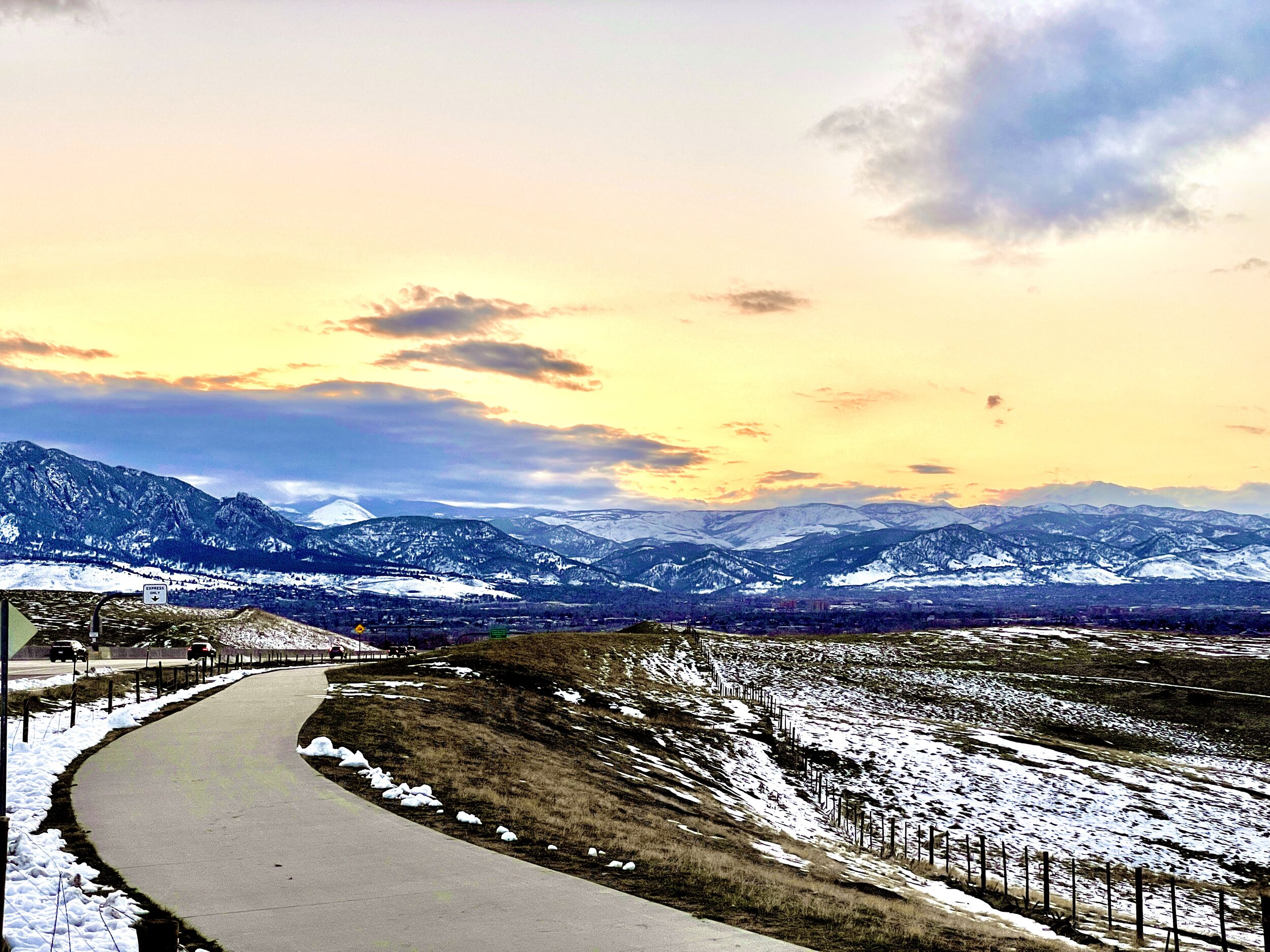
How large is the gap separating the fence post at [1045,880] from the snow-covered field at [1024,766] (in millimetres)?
1826

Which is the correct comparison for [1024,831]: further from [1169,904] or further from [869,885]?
[869,885]

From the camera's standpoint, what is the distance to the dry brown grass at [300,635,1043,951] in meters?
17.1

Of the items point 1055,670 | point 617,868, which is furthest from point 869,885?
point 1055,670

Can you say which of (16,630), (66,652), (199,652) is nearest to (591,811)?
(16,630)

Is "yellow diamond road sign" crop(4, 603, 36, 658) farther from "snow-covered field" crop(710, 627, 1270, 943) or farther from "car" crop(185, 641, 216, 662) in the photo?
"car" crop(185, 641, 216, 662)

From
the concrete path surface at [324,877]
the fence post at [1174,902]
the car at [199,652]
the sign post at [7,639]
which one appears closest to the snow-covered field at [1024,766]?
the fence post at [1174,902]

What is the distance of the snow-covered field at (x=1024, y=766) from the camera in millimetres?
44844

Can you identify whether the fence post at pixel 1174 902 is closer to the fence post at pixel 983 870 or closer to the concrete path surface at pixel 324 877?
the fence post at pixel 983 870

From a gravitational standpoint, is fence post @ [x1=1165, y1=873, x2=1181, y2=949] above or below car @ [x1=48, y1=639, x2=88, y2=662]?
below

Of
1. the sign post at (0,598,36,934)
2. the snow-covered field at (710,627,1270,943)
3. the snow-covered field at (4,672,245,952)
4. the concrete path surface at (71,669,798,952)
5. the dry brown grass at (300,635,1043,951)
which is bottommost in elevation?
the snow-covered field at (710,627,1270,943)

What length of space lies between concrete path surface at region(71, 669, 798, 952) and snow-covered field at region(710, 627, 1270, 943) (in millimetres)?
27759

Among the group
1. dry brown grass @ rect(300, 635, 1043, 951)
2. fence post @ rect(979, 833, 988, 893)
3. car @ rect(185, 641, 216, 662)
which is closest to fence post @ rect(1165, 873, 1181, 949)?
fence post @ rect(979, 833, 988, 893)

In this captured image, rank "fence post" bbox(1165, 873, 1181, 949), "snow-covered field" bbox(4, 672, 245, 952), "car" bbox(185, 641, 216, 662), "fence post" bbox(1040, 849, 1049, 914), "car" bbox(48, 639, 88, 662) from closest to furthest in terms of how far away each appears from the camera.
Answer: "snow-covered field" bbox(4, 672, 245, 952) < "fence post" bbox(1165, 873, 1181, 949) < "fence post" bbox(1040, 849, 1049, 914) < "car" bbox(185, 641, 216, 662) < "car" bbox(48, 639, 88, 662)

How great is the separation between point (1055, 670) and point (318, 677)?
7708 cm
